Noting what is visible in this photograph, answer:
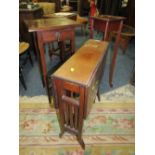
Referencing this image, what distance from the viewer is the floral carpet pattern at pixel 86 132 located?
1482 mm

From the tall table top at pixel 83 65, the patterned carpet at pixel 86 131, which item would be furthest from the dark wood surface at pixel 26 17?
the tall table top at pixel 83 65

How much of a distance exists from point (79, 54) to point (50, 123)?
2.62ft

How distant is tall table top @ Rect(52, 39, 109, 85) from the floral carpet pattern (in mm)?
717

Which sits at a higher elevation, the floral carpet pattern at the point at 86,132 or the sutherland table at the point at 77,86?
the sutherland table at the point at 77,86

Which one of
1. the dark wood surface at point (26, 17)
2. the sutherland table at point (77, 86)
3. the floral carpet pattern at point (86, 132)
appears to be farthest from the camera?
the dark wood surface at point (26, 17)

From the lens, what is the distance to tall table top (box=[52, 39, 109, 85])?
1164 millimetres

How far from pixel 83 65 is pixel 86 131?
0.72m

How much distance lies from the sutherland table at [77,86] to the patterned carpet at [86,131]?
0.11 m

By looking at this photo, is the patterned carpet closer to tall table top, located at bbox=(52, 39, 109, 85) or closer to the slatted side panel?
the slatted side panel

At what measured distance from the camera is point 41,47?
171 centimetres

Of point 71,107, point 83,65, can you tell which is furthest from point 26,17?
point 71,107

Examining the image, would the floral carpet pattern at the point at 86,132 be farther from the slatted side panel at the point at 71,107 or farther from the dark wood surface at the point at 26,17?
the dark wood surface at the point at 26,17

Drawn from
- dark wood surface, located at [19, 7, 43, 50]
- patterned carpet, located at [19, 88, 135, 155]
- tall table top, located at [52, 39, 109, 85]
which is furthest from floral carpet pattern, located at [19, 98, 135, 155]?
dark wood surface, located at [19, 7, 43, 50]
